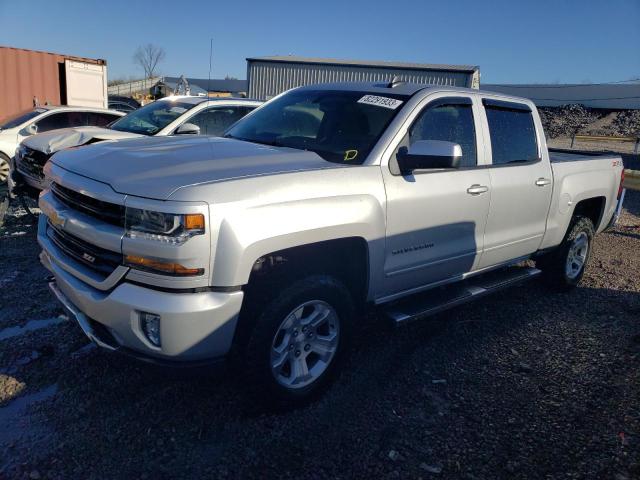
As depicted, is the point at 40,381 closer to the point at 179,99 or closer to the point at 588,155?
the point at 179,99

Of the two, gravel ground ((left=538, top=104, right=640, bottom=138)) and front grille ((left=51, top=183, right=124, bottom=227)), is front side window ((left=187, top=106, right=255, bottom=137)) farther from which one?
gravel ground ((left=538, top=104, right=640, bottom=138))

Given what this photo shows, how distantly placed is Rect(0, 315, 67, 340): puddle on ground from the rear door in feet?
11.1

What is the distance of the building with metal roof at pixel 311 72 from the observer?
70.5 ft

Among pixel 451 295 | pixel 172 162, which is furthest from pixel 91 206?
pixel 451 295

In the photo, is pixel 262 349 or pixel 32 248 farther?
pixel 32 248

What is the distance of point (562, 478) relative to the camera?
8.50 ft

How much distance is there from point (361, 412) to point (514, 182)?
2321mm

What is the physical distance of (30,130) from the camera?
29.2ft

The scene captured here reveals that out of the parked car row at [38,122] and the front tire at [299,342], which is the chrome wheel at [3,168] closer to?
the parked car row at [38,122]

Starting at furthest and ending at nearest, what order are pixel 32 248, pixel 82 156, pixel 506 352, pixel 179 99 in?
pixel 179 99 → pixel 32 248 → pixel 506 352 → pixel 82 156

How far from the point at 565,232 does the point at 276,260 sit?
11.7 ft

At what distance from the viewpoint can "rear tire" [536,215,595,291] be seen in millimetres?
5273

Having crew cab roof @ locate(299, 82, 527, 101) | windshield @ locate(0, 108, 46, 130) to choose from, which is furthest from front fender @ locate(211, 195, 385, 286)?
windshield @ locate(0, 108, 46, 130)

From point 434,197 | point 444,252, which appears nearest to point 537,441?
point 444,252
